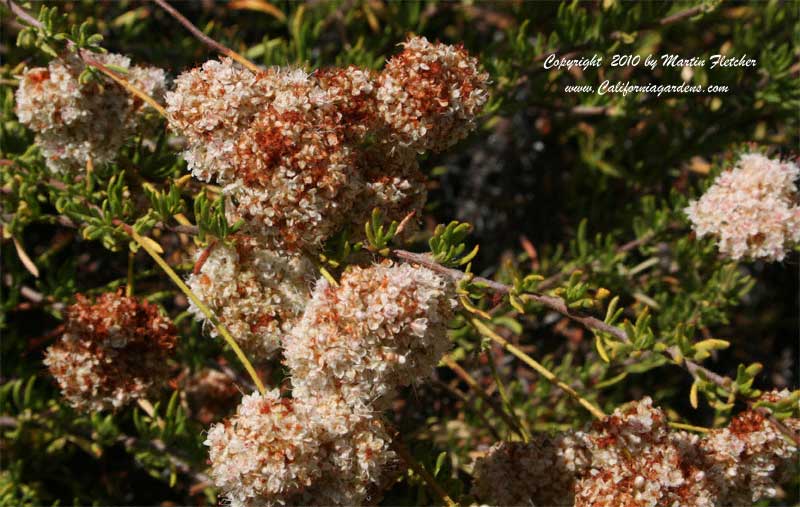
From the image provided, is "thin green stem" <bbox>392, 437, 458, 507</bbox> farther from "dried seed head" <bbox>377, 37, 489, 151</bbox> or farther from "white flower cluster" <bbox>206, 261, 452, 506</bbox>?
"dried seed head" <bbox>377, 37, 489, 151</bbox>

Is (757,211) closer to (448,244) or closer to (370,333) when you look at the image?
(448,244)

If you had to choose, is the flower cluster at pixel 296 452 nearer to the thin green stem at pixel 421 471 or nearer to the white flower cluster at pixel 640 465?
the thin green stem at pixel 421 471

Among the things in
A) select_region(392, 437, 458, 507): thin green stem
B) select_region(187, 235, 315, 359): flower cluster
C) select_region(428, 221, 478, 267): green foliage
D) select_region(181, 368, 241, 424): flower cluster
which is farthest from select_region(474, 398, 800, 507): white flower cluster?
select_region(181, 368, 241, 424): flower cluster

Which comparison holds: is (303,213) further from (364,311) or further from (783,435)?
(783,435)

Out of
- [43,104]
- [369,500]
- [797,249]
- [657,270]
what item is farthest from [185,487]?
[797,249]

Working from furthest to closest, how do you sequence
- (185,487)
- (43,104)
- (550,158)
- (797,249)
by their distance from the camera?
1. (550,158)
2. (185,487)
3. (797,249)
4. (43,104)

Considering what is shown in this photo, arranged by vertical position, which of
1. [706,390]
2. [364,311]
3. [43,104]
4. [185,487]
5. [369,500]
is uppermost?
[43,104]

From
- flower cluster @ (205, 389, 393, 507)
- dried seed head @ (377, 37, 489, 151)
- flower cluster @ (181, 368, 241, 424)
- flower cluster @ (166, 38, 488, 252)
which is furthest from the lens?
flower cluster @ (181, 368, 241, 424)
